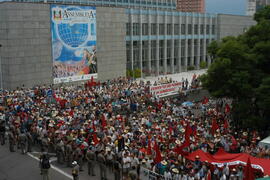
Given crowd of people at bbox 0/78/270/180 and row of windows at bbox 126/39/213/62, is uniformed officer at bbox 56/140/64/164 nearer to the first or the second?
crowd of people at bbox 0/78/270/180

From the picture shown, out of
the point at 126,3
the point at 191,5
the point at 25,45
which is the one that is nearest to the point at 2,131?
the point at 25,45

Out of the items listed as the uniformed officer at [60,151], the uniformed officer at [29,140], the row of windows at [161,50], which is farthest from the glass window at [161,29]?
the uniformed officer at [60,151]

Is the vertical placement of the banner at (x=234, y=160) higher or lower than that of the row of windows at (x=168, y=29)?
lower

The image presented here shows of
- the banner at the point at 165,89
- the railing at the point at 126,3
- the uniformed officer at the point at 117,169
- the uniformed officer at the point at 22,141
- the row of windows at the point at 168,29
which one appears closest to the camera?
the uniformed officer at the point at 117,169

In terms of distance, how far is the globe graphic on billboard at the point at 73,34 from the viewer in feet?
126

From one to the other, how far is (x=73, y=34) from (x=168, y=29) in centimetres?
2346

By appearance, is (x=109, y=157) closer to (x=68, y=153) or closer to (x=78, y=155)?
(x=78, y=155)

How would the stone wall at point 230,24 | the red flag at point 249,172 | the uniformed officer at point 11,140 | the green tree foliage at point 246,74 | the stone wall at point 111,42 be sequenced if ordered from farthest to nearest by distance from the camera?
the stone wall at point 230,24
the stone wall at point 111,42
the green tree foliage at point 246,74
the uniformed officer at point 11,140
the red flag at point 249,172

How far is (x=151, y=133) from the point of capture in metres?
20.0

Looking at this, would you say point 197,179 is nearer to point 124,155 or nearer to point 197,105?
point 124,155

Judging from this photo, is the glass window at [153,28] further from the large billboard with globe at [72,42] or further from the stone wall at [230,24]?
the stone wall at [230,24]

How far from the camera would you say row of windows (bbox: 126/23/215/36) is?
5190cm

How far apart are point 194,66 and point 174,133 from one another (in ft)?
148

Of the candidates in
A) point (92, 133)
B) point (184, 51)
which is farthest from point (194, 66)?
point (92, 133)
